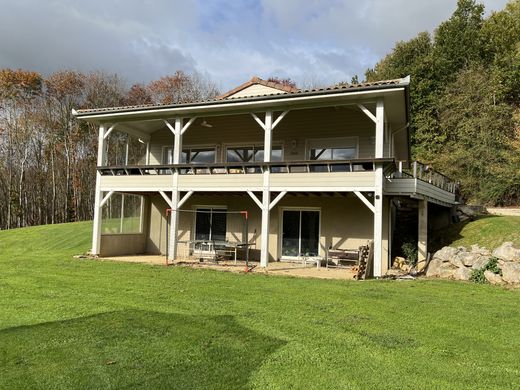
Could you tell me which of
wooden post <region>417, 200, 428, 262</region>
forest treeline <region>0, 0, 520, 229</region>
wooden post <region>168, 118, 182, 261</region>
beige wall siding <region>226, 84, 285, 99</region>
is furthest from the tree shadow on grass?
forest treeline <region>0, 0, 520, 229</region>

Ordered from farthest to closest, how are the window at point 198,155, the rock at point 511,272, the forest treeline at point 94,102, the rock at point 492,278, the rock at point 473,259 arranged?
the forest treeline at point 94,102 < the window at point 198,155 < the rock at point 473,259 < the rock at point 492,278 < the rock at point 511,272

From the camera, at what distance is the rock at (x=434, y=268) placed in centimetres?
1162

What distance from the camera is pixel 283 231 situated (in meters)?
→ 15.2

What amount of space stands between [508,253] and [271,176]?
6.51 meters

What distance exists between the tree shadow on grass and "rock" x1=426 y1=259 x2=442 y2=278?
769 cm

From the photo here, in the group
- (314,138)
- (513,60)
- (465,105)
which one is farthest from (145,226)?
(513,60)

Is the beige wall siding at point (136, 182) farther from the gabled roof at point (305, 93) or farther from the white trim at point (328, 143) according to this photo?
the white trim at point (328, 143)

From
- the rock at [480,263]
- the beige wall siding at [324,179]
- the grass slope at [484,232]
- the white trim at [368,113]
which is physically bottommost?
the rock at [480,263]

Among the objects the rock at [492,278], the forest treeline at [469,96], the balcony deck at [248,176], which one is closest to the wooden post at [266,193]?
the balcony deck at [248,176]

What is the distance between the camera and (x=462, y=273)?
11.0 meters

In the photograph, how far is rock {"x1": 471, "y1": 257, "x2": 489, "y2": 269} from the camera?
1078 cm

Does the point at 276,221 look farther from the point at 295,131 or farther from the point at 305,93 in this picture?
the point at 305,93

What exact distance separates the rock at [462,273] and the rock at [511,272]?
80cm

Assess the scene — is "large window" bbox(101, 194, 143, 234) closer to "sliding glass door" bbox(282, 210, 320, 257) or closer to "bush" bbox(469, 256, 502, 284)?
"sliding glass door" bbox(282, 210, 320, 257)
